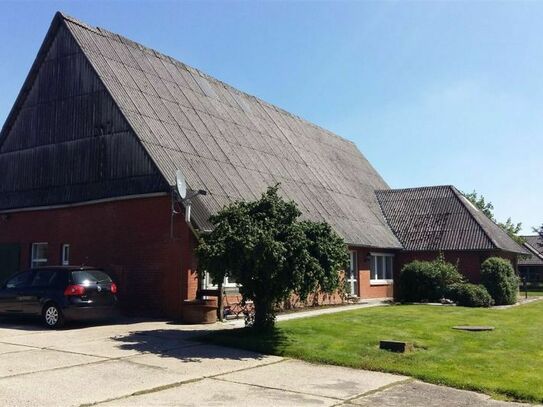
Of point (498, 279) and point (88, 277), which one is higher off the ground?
point (88, 277)

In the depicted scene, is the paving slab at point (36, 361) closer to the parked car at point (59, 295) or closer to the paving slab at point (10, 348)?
the paving slab at point (10, 348)

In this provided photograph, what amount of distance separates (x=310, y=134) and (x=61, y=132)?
54.1 feet

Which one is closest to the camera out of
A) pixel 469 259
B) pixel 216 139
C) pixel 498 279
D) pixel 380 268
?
pixel 216 139

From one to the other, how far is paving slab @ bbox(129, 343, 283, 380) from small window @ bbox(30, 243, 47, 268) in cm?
1078

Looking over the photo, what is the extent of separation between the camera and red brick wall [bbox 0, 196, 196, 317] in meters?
16.4

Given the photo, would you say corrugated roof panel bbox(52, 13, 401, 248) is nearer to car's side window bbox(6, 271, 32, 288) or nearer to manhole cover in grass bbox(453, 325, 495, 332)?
car's side window bbox(6, 271, 32, 288)

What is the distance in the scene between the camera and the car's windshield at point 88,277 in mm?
14498

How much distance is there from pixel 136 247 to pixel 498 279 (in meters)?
16.3

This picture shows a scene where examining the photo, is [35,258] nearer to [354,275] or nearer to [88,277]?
[88,277]

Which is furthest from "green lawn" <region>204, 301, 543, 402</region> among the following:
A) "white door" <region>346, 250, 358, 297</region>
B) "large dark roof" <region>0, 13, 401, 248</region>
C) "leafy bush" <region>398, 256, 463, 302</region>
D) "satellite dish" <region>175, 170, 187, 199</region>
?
"white door" <region>346, 250, 358, 297</region>

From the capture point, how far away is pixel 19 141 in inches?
855

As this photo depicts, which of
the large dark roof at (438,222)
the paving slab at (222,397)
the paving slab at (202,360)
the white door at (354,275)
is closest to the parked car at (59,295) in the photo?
the paving slab at (202,360)

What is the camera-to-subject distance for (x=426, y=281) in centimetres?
2395

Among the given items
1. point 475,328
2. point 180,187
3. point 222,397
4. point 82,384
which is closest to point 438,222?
point 475,328
